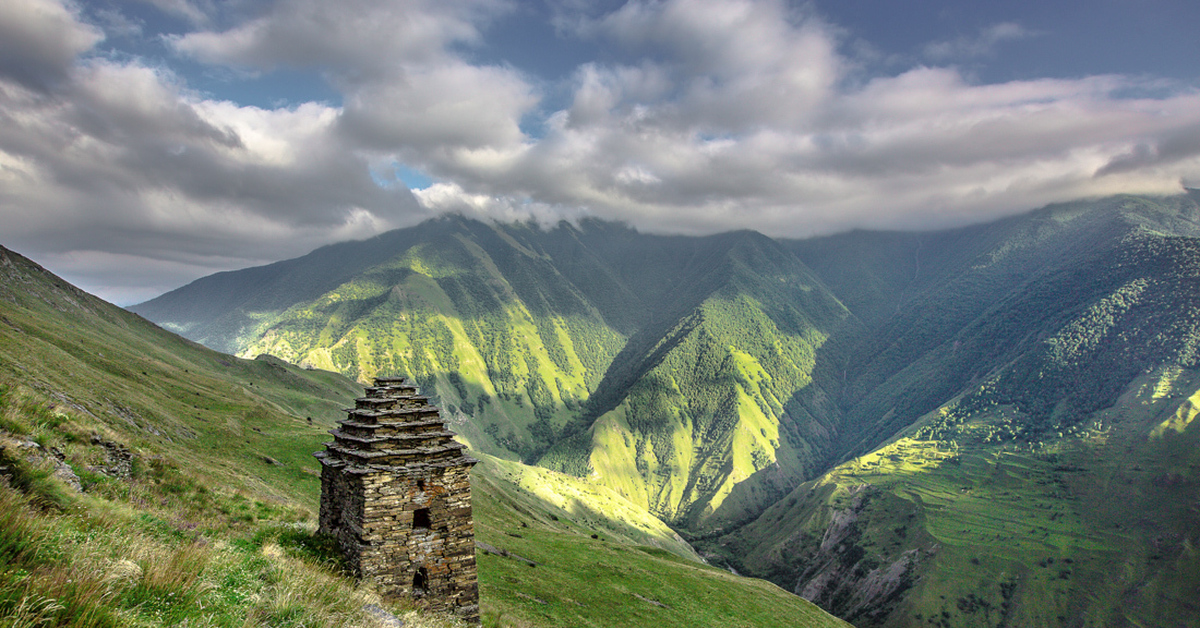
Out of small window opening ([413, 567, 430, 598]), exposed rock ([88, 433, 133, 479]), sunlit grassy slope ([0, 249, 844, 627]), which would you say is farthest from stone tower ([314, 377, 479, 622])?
exposed rock ([88, 433, 133, 479])

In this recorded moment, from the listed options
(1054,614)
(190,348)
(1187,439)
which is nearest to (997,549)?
(1054,614)

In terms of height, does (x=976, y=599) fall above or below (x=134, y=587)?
below

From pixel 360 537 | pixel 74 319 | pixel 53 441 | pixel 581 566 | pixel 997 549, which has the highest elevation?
pixel 74 319

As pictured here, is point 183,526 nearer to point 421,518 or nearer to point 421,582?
point 421,518

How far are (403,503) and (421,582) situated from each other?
243 cm

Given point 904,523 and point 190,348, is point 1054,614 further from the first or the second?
point 190,348

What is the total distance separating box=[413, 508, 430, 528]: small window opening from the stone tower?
1.0 inches

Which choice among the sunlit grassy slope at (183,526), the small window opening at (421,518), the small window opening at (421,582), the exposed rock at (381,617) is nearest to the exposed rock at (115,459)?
the sunlit grassy slope at (183,526)

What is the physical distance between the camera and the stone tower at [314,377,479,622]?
1405 centimetres

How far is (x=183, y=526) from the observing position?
12.4 metres

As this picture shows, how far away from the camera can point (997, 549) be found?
15838cm

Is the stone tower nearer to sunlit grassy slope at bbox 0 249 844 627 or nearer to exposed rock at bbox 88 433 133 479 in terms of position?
sunlit grassy slope at bbox 0 249 844 627

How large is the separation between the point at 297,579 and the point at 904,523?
21386 centimetres

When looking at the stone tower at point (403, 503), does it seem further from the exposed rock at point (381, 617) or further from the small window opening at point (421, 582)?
the exposed rock at point (381, 617)
